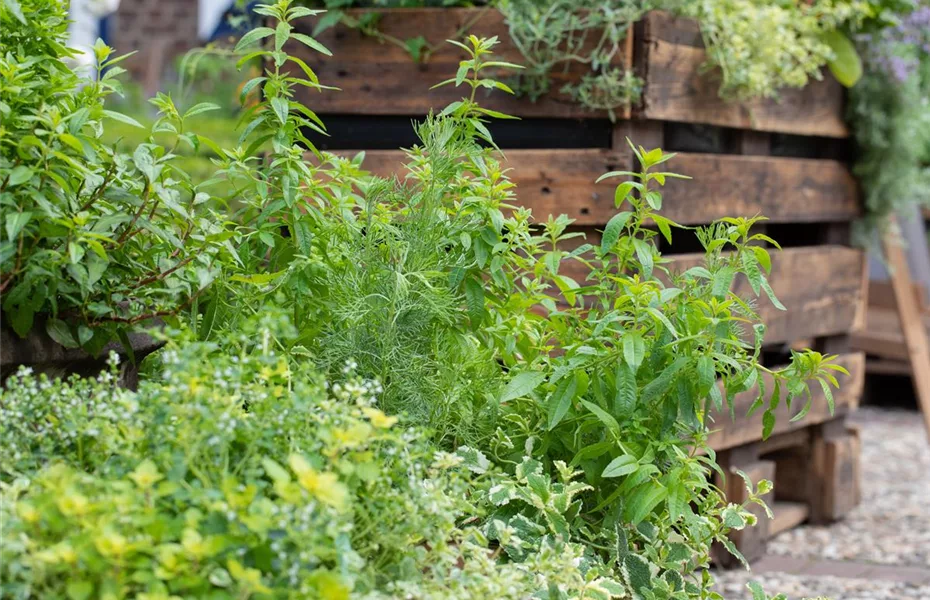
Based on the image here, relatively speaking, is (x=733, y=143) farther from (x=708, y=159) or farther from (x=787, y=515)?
(x=787, y=515)

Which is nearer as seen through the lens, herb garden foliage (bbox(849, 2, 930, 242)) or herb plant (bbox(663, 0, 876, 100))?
herb plant (bbox(663, 0, 876, 100))

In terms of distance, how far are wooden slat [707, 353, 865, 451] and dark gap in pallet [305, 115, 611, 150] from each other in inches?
37.4

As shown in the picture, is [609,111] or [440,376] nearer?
[440,376]

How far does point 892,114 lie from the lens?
4.45m

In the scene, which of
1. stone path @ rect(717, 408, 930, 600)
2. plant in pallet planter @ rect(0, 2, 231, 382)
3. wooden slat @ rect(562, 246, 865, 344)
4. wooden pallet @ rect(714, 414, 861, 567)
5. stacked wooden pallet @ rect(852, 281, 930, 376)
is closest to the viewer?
plant in pallet planter @ rect(0, 2, 231, 382)

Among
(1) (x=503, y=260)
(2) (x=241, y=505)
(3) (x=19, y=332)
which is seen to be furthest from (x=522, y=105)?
(2) (x=241, y=505)

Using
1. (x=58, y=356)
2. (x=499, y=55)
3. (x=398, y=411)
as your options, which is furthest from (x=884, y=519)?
(x=58, y=356)

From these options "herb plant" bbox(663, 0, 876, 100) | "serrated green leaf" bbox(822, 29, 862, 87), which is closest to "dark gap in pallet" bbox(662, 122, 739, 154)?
"herb plant" bbox(663, 0, 876, 100)

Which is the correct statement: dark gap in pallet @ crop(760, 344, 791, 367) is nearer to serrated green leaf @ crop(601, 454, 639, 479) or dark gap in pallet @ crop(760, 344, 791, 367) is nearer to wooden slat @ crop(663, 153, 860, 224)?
wooden slat @ crop(663, 153, 860, 224)

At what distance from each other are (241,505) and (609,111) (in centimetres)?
203

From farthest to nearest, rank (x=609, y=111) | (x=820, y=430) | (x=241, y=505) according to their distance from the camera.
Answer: (x=820, y=430) < (x=609, y=111) < (x=241, y=505)

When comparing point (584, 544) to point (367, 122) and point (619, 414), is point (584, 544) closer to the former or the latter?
point (619, 414)

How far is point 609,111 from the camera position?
312cm

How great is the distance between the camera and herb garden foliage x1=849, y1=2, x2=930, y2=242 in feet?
14.0
